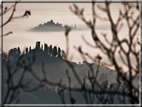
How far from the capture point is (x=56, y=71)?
614 cm

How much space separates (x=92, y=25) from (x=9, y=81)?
76.3 inches

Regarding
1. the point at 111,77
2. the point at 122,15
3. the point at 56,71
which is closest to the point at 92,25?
the point at 122,15

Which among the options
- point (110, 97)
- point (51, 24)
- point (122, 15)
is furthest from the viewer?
point (51, 24)

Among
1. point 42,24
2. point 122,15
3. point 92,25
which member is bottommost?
point 92,25

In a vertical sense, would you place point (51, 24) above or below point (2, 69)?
above

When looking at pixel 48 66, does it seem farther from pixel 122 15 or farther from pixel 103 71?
pixel 122 15

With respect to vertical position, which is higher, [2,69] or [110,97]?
[2,69]

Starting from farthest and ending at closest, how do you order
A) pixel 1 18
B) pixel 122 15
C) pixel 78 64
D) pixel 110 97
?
pixel 1 18 < pixel 78 64 < pixel 110 97 < pixel 122 15

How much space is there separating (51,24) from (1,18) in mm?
1373

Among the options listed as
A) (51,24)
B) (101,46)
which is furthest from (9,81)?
(51,24)

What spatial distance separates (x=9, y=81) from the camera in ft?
13.0

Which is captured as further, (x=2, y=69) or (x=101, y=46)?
(x=2, y=69)

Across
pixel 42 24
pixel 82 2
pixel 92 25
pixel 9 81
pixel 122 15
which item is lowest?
pixel 9 81

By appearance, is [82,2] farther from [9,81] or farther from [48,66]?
[9,81]
